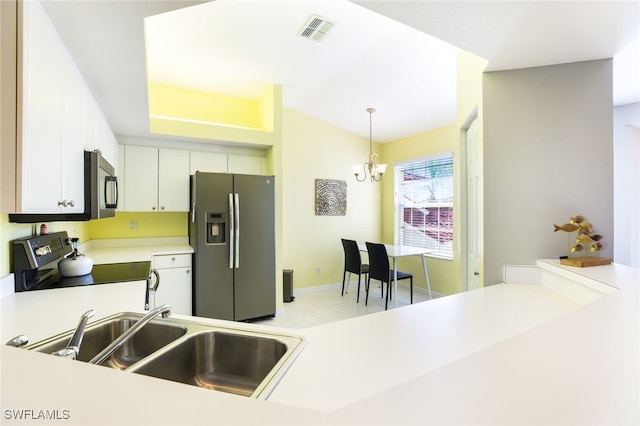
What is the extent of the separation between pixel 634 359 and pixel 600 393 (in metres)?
0.23

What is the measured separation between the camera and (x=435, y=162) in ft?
15.2

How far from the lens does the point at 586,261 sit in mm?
1589

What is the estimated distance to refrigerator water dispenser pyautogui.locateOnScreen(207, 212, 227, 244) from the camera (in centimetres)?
319

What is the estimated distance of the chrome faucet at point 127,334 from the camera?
0.84 meters

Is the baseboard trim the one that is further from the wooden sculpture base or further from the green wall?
the wooden sculpture base

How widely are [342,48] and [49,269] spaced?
3.06 meters

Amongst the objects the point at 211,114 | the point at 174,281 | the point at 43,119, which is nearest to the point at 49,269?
the point at 174,281

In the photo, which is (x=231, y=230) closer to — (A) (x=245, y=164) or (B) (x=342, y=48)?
(A) (x=245, y=164)

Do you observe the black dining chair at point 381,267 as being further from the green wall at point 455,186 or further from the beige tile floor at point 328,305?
the green wall at point 455,186

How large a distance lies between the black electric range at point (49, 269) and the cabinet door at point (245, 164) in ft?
5.75

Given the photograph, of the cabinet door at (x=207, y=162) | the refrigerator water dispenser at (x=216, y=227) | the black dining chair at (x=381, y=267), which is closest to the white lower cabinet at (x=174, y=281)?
the refrigerator water dispenser at (x=216, y=227)

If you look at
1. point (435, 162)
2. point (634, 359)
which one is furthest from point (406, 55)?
point (634, 359)

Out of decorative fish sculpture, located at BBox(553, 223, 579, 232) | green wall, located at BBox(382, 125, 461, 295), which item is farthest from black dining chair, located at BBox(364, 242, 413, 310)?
decorative fish sculpture, located at BBox(553, 223, 579, 232)

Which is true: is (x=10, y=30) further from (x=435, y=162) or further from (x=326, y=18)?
(x=435, y=162)
